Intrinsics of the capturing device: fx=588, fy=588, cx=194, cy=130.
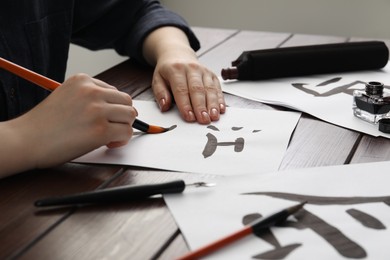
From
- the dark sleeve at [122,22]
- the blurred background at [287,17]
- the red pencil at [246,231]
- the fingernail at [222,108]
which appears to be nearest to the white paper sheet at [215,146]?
the fingernail at [222,108]

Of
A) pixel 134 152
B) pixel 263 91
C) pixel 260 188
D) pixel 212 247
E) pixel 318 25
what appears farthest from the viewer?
pixel 318 25

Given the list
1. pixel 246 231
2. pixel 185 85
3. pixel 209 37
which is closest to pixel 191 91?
pixel 185 85

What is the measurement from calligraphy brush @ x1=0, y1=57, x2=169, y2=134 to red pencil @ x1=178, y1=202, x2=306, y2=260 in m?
0.26

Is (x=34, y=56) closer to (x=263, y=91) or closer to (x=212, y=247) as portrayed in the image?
(x=263, y=91)

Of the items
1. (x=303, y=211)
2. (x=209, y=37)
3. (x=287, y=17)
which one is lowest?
(x=287, y=17)

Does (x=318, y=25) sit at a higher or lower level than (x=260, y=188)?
lower

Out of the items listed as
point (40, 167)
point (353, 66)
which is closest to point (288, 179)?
point (40, 167)

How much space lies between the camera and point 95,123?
67cm

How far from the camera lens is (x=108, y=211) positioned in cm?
55

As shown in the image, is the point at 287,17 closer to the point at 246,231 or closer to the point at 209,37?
the point at 209,37

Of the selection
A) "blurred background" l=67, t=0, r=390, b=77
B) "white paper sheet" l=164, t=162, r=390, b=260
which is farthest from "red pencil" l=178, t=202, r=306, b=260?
"blurred background" l=67, t=0, r=390, b=77

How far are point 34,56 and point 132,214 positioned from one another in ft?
1.74

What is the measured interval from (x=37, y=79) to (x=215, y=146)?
237 mm

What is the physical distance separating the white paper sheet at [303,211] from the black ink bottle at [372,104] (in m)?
0.15
